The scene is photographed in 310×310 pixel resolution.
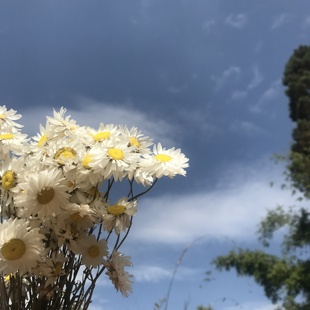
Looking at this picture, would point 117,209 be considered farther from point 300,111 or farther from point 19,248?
point 300,111

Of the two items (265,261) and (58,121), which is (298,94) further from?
(58,121)

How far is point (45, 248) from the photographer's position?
2.52 ft

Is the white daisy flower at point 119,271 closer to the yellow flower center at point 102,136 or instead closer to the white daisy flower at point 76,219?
the white daisy flower at point 76,219

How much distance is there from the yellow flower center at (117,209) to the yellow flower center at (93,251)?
0.19 ft

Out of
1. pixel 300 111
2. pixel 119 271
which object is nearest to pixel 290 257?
pixel 300 111

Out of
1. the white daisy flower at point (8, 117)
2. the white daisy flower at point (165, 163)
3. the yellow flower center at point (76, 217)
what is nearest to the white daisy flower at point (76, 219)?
the yellow flower center at point (76, 217)

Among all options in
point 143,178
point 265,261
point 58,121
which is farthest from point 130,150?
point 265,261

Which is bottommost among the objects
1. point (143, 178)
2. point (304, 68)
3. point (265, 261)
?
point (143, 178)

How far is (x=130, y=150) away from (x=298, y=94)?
7932mm

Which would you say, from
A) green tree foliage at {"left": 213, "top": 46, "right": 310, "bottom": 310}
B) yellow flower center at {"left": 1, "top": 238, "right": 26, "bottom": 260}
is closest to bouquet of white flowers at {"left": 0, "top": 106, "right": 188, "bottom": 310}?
yellow flower center at {"left": 1, "top": 238, "right": 26, "bottom": 260}

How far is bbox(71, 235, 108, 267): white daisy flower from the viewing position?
76cm

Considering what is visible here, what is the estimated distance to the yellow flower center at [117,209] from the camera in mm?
759

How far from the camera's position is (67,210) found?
2.43 ft

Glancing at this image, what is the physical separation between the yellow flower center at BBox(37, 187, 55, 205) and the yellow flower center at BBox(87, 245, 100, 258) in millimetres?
95
